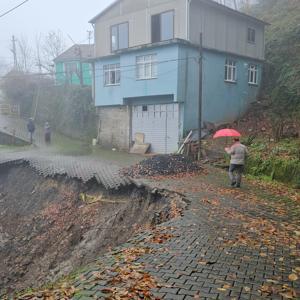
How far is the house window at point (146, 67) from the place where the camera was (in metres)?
22.8

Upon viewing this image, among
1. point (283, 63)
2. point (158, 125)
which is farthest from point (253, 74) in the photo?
point (158, 125)

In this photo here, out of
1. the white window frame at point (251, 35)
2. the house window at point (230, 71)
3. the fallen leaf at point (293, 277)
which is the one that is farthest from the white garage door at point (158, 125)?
the fallen leaf at point (293, 277)

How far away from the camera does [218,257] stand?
6.33m

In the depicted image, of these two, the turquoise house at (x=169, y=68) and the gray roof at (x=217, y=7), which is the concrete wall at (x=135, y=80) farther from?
the gray roof at (x=217, y=7)

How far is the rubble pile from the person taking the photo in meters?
15.1

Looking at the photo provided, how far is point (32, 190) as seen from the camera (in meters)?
17.3

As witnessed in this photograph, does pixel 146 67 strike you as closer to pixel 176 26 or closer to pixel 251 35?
pixel 176 26

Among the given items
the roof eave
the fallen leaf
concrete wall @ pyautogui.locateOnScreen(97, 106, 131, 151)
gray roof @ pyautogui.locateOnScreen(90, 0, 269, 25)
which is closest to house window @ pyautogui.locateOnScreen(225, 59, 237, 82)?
gray roof @ pyautogui.locateOnScreen(90, 0, 269, 25)

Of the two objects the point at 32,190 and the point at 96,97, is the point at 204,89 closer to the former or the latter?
the point at 96,97

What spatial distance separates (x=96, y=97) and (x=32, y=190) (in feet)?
38.4

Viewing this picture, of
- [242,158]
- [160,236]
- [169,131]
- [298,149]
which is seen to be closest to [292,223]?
[160,236]

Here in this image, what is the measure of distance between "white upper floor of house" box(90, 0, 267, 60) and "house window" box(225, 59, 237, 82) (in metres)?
0.69

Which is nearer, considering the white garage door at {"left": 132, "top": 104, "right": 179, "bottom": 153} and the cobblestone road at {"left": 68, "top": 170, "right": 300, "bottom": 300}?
the cobblestone road at {"left": 68, "top": 170, "right": 300, "bottom": 300}

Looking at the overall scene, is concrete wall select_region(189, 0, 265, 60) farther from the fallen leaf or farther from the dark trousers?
the fallen leaf
